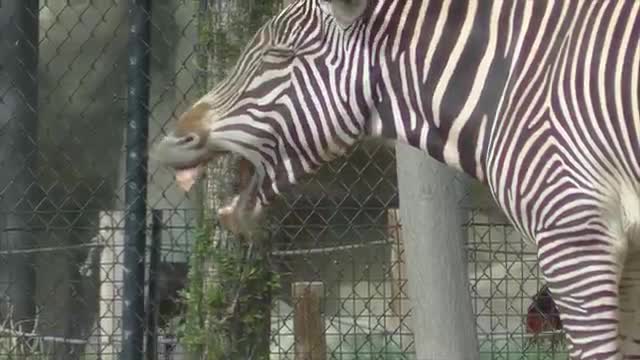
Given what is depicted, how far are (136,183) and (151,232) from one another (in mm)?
287

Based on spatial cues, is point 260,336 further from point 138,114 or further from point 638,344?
point 638,344

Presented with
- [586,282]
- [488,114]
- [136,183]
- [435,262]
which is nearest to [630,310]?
[586,282]

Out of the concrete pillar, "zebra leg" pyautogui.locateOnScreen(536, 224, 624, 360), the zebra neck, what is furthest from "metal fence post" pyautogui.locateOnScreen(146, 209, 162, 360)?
"zebra leg" pyautogui.locateOnScreen(536, 224, 624, 360)

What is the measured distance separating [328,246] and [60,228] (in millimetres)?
1366

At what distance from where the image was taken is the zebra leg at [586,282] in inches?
125

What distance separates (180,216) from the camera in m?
6.24

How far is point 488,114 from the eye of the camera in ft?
11.4

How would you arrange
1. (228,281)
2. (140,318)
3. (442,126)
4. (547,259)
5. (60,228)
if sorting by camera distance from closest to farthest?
(547,259), (442,126), (228,281), (140,318), (60,228)

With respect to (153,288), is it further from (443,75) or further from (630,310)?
(630,310)

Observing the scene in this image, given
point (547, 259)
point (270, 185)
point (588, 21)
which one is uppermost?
point (588, 21)

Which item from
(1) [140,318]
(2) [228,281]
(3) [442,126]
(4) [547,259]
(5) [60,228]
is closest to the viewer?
(4) [547,259]

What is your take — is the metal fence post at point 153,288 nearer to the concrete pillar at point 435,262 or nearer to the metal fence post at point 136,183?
the metal fence post at point 136,183

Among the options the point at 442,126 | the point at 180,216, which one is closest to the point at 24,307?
the point at 180,216

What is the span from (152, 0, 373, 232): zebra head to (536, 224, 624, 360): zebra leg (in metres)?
0.74
